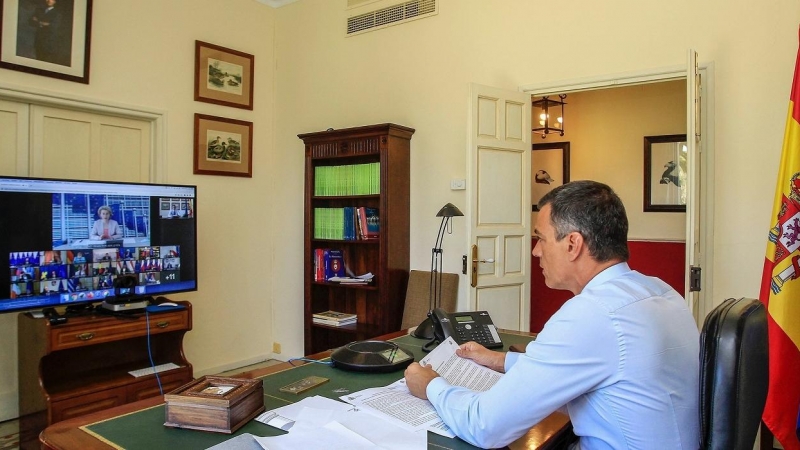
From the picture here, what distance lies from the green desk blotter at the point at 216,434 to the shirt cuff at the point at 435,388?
0.37 feet

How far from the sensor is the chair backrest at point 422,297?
3.82 m

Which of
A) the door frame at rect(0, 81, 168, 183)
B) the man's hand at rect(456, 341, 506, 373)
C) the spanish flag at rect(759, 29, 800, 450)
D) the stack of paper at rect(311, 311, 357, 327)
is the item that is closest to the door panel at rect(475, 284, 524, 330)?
the stack of paper at rect(311, 311, 357, 327)

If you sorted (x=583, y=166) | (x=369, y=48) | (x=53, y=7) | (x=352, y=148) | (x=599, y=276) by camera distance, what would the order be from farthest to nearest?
1. (x=583, y=166)
2. (x=369, y=48)
3. (x=352, y=148)
4. (x=53, y=7)
5. (x=599, y=276)

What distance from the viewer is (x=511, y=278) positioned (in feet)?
12.0

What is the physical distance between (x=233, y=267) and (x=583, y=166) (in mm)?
3568

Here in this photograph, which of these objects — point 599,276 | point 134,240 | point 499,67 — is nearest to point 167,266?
point 134,240

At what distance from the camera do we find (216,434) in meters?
1.21

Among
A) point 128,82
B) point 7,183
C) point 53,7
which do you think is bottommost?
point 7,183

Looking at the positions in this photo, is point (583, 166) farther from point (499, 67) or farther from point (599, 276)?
point (599, 276)

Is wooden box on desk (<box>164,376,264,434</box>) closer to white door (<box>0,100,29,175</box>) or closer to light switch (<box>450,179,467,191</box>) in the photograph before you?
light switch (<box>450,179,467,191</box>)

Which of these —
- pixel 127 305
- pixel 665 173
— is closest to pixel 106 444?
pixel 127 305

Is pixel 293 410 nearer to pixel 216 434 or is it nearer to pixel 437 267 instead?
pixel 216 434

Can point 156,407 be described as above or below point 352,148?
below

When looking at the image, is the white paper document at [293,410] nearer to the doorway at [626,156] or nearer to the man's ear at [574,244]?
the man's ear at [574,244]
